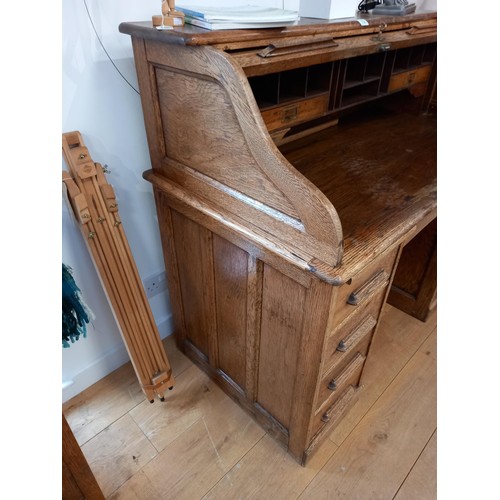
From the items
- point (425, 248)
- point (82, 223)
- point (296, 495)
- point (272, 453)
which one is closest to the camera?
point (82, 223)

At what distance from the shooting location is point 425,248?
172cm

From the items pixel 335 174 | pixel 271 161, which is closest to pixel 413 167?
pixel 335 174

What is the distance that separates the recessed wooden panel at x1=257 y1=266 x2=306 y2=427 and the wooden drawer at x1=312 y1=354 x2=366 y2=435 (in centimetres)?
10

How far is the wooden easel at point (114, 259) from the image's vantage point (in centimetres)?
106

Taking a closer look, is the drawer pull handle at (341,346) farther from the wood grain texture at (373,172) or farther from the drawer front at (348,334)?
the wood grain texture at (373,172)

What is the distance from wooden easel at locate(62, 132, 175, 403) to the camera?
3.49 ft

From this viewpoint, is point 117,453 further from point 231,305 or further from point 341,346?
point 341,346

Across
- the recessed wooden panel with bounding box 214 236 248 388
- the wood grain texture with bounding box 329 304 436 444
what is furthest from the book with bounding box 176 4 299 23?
the wood grain texture with bounding box 329 304 436 444

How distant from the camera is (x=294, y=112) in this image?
1.09 m

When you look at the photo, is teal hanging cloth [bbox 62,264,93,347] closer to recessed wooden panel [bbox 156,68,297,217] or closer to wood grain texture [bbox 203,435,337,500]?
recessed wooden panel [bbox 156,68,297,217]

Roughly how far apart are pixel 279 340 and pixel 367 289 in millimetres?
296

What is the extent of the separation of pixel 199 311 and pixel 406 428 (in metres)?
0.93

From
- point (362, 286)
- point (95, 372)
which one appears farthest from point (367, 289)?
point (95, 372)
